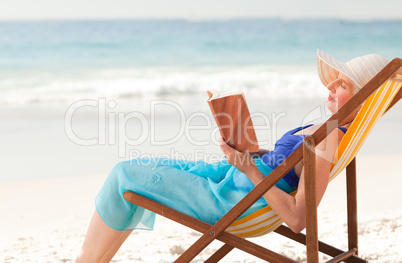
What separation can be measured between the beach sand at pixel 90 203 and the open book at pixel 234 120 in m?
1.32

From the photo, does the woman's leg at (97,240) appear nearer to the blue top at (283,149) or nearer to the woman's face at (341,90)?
the blue top at (283,149)

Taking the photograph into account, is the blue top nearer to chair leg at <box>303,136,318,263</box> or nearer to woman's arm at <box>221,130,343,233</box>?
woman's arm at <box>221,130,343,233</box>

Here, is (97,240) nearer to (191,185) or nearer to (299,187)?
(191,185)

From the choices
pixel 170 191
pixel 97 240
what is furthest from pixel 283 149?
pixel 97 240

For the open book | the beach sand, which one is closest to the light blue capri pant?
the open book

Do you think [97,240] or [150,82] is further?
[150,82]

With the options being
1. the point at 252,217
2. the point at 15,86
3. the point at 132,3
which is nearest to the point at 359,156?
the point at 252,217

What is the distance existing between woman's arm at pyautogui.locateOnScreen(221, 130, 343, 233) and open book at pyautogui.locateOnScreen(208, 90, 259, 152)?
0.12ft

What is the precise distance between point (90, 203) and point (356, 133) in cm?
284

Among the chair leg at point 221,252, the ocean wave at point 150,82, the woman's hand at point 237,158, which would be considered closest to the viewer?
the woman's hand at point 237,158

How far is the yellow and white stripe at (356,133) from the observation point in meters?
2.16

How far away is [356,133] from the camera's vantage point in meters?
2.18

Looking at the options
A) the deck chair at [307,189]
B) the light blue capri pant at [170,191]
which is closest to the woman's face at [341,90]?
the deck chair at [307,189]

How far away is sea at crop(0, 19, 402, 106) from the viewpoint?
12.1 metres
